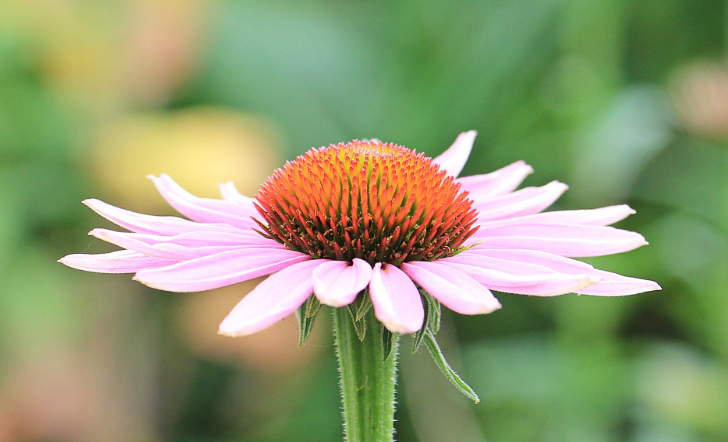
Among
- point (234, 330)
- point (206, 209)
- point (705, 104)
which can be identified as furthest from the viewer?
point (705, 104)

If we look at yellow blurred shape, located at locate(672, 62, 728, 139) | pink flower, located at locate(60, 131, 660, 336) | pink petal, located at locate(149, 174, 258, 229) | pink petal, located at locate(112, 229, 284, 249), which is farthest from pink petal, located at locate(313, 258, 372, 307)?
yellow blurred shape, located at locate(672, 62, 728, 139)

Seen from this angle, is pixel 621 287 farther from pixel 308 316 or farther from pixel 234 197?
pixel 234 197

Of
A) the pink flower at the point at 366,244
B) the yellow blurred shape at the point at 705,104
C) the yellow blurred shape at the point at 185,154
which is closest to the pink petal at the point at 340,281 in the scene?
the pink flower at the point at 366,244

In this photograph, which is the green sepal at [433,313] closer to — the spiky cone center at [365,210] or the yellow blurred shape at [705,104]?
the spiky cone center at [365,210]

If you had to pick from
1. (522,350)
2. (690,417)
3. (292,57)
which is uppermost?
(292,57)

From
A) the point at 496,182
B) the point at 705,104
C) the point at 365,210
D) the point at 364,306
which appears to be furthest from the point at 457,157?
the point at 705,104

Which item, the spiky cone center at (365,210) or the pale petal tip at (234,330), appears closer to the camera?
the pale petal tip at (234,330)

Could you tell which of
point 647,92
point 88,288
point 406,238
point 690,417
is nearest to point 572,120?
point 647,92

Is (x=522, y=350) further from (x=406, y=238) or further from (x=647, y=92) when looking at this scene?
(x=406, y=238)
